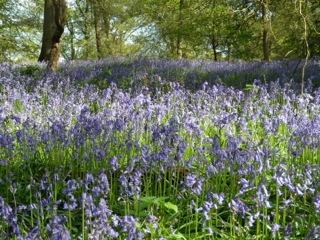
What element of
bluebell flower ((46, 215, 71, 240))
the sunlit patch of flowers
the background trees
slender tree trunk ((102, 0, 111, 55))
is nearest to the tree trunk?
the background trees

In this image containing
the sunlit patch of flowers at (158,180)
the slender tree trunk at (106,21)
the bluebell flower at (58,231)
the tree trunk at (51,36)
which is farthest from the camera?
the slender tree trunk at (106,21)

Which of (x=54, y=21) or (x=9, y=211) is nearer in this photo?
(x=9, y=211)

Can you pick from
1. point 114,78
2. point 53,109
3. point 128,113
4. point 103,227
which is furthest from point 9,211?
point 114,78

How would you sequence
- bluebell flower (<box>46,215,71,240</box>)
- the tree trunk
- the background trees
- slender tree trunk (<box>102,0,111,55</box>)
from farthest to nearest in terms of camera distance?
slender tree trunk (<box>102,0,111,55</box>) → the background trees → the tree trunk → bluebell flower (<box>46,215,71,240</box>)

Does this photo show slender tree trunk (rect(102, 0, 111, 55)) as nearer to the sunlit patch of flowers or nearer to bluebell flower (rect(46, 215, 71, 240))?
the sunlit patch of flowers

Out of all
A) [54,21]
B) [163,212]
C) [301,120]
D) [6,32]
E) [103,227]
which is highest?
[6,32]

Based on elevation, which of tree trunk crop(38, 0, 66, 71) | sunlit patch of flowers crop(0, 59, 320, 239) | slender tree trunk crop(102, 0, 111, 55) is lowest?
sunlit patch of flowers crop(0, 59, 320, 239)

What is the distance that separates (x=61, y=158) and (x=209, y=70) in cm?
710

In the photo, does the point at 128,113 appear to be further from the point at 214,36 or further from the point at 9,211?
the point at 214,36

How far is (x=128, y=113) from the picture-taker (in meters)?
4.79

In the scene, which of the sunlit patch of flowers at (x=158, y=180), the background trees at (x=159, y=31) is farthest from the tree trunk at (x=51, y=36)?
the sunlit patch of flowers at (x=158, y=180)

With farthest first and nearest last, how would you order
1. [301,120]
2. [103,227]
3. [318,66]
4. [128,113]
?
1. [318,66]
2. [128,113]
3. [301,120]
4. [103,227]

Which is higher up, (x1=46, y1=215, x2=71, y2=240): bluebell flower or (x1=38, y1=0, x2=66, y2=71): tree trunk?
(x1=38, y1=0, x2=66, y2=71): tree trunk

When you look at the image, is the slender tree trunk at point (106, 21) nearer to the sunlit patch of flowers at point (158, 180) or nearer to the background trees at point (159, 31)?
the background trees at point (159, 31)
